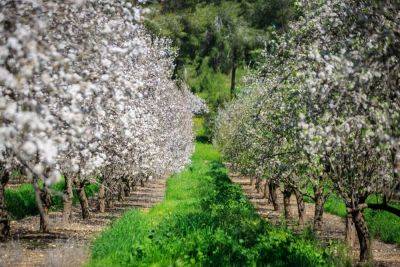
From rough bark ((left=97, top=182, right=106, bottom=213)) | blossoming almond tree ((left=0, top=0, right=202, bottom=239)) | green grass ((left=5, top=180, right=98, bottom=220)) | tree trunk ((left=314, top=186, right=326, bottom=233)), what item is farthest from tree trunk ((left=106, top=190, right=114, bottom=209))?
blossoming almond tree ((left=0, top=0, right=202, bottom=239))

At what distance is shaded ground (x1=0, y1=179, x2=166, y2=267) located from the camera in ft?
45.3

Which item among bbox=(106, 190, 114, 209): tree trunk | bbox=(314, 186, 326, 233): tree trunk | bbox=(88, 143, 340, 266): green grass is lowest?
bbox=(106, 190, 114, 209): tree trunk

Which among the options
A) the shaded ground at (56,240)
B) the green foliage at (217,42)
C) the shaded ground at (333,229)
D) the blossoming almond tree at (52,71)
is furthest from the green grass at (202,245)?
the green foliage at (217,42)

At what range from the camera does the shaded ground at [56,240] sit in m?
13.8

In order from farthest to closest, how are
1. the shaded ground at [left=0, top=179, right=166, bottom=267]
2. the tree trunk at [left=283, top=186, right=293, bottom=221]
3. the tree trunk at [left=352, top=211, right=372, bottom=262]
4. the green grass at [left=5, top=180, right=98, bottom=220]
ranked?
the tree trunk at [left=283, top=186, right=293, bottom=221] < the green grass at [left=5, top=180, right=98, bottom=220] < the tree trunk at [left=352, top=211, right=372, bottom=262] < the shaded ground at [left=0, top=179, right=166, bottom=267]

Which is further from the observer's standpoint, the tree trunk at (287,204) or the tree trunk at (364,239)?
the tree trunk at (287,204)

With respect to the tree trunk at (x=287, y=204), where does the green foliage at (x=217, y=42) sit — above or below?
above

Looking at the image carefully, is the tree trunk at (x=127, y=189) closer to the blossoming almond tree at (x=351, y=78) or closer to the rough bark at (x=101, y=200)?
the rough bark at (x=101, y=200)

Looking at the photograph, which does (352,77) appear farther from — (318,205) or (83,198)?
(83,198)

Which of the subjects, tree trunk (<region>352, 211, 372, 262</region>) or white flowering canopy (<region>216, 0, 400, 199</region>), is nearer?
white flowering canopy (<region>216, 0, 400, 199</region>)

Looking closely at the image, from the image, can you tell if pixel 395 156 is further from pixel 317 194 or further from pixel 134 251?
pixel 317 194

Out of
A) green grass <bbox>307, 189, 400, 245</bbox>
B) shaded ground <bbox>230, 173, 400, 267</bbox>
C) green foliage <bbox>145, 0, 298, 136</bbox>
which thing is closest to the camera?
shaded ground <bbox>230, 173, 400, 267</bbox>

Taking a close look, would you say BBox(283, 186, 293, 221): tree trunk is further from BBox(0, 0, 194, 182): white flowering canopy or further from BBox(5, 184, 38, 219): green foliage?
BBox(0, 0, 194, 182): white flowering canopy

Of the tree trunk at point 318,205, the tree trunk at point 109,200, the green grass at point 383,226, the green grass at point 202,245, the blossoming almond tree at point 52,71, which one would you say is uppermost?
the blossoming almond tree at point 52,71
